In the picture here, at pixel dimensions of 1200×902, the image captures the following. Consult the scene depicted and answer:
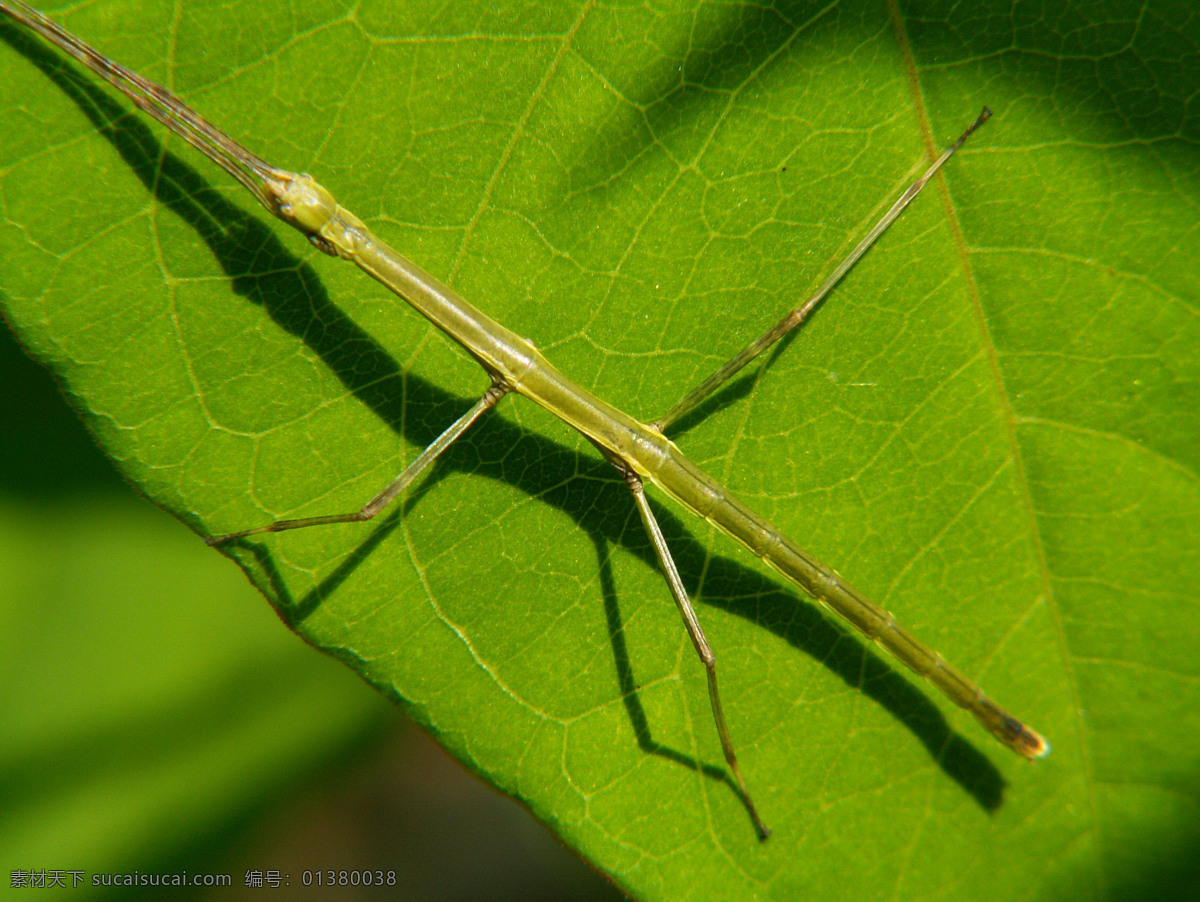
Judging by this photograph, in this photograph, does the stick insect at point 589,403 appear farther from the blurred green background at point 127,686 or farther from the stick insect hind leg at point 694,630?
the blurred green background at point 127,686

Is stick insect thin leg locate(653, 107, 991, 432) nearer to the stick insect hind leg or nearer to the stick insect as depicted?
the stick insect

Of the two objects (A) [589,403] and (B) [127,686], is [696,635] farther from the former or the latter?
(B) [127,686]

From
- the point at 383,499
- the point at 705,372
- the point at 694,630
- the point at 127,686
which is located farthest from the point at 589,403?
the point at 127,686

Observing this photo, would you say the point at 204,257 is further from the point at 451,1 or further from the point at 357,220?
the point at 451,1

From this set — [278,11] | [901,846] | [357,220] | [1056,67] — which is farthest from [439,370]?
[901,846]

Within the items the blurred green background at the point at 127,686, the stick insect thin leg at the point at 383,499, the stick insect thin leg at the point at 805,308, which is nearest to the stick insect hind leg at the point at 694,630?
the stick insect thin leg at the point at 805,308

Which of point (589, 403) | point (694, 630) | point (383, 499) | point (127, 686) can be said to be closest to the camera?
point (383, 499)
